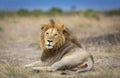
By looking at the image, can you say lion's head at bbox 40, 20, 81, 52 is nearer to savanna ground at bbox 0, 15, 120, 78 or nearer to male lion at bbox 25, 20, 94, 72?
male lion at bbox 25, 20, 94, 72

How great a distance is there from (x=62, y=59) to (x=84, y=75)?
2.54ft

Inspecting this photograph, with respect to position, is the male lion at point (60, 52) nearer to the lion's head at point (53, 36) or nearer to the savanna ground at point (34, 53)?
the lion's head at point (53, 36)

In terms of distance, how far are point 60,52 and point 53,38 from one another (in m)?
0.45

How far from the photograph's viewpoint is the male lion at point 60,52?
1056cm

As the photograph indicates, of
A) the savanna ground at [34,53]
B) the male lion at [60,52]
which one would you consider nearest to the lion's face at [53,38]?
the male lion at [60,52]

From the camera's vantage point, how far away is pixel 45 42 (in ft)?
34.8

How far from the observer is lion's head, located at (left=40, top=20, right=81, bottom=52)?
10591 millimetres

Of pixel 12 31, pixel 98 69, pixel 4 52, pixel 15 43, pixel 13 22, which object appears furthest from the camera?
pixel 13 22

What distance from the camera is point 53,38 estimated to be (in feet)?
34.7

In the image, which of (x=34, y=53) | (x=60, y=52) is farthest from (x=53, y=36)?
(x=34, y=53)

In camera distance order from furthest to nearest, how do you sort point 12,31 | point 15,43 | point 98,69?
point 12,31, point 15,43, point 98,69

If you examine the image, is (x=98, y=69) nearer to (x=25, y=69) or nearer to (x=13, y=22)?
(x=25, y=69)

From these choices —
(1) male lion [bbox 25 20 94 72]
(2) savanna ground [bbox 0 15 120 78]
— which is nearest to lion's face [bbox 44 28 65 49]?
(1) male lion [bbox 25 20 94 72]

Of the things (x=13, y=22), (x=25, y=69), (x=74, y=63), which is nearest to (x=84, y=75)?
(x=74, y=63)
